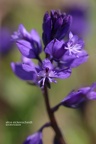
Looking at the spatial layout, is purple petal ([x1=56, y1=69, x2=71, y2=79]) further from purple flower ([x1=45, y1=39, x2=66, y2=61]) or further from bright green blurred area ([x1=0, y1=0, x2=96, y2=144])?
bright green blurred area ([x1=0, y1=0, x2=96, y2=144])

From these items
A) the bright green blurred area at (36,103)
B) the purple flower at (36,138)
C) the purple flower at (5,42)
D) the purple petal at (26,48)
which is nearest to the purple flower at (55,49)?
the purple petal at (26,48)

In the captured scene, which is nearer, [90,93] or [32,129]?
[90,93]

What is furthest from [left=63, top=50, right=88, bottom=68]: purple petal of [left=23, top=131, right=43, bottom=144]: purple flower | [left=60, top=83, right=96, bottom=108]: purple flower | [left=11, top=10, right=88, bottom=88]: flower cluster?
[left=23, top=131, right=43, bottom=144]: purple flower

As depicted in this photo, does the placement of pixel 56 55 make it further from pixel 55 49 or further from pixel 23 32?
pixel 23 32

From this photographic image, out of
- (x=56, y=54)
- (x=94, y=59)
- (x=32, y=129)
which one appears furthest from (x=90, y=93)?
(x=94, y=59)

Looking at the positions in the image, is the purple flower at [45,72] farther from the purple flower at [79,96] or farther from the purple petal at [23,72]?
the purple flower at [79,96]

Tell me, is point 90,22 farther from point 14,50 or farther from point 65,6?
point 14,50
